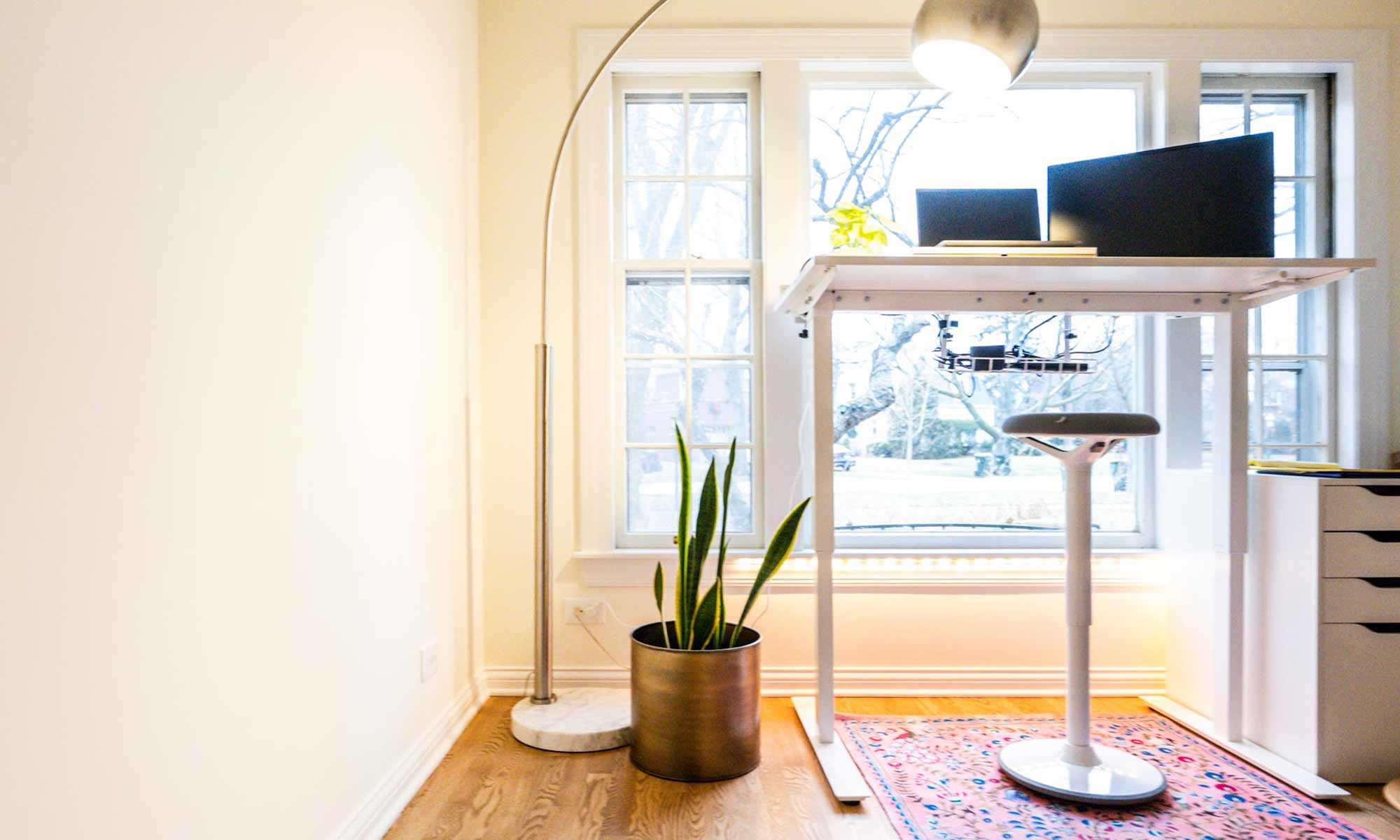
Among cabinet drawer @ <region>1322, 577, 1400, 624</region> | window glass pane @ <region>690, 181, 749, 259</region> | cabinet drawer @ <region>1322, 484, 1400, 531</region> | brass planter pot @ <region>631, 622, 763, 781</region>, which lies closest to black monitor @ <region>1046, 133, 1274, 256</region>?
cabinet drawer @ <region>1322, 484, 1400, 531</region>

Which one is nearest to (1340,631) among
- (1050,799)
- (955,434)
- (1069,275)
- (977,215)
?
(1050,799)

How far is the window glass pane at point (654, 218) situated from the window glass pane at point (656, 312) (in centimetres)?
9

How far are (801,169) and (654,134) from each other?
517mm

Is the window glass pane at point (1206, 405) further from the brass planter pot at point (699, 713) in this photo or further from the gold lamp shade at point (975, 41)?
the brass planter pot at point (699, 713)

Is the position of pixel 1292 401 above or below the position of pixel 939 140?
below

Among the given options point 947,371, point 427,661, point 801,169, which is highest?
point 801,169

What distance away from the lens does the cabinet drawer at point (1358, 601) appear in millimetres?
2018

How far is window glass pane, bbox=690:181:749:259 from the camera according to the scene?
2.85 m

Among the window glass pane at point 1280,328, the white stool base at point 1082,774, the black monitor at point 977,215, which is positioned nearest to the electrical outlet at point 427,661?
the white stool base at point 1082,774

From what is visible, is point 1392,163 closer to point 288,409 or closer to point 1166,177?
point 1166,177

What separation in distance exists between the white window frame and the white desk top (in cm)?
53

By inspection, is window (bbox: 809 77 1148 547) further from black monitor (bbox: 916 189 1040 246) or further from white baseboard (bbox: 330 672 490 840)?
white baseboard (bbox: 330 672 490 840)

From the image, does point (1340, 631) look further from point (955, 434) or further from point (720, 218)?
point (720, 218)

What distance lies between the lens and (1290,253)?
9.38ft
